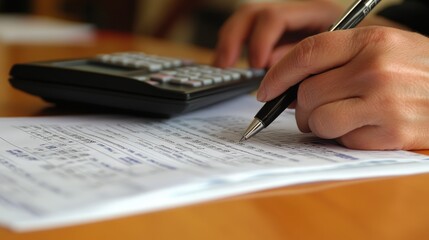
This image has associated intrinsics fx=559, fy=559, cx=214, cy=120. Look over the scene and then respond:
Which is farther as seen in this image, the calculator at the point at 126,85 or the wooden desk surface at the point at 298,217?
the calculator at the point at 126,85

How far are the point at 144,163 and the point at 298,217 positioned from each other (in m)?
0.10

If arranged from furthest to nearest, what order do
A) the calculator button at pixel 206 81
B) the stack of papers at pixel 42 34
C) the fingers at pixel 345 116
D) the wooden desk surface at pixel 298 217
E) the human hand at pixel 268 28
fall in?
the stack of papers at pixel 42 34, the human hand at pixel 268 28, the calculator button at pixel 206 81, the fingers at pixel 345 116, the wooden desk surface at pixel 298 217

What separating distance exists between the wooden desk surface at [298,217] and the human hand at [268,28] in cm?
43

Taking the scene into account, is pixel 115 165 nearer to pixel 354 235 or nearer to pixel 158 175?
pixel 158 175

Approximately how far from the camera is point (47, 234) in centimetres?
23

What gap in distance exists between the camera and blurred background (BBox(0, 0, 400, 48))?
79.3 inches

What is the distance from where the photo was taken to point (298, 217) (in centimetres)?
28

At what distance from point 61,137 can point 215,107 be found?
0.20 metres

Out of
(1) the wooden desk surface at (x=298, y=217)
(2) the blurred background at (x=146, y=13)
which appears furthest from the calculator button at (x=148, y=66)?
(2) the blurred background at (x=146, y=13)

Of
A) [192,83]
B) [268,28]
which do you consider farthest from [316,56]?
Result: [268,28]

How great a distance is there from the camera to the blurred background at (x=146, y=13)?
2014 millimetres

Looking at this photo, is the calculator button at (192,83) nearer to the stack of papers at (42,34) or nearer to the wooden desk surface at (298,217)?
the wooden desk surface at (298,217)

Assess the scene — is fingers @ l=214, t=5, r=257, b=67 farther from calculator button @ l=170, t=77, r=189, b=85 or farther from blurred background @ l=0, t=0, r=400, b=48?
blurred background @ l=0, t=0, r=400, b=48

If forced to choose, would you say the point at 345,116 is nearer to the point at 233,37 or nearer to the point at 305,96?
the point at 305,96
